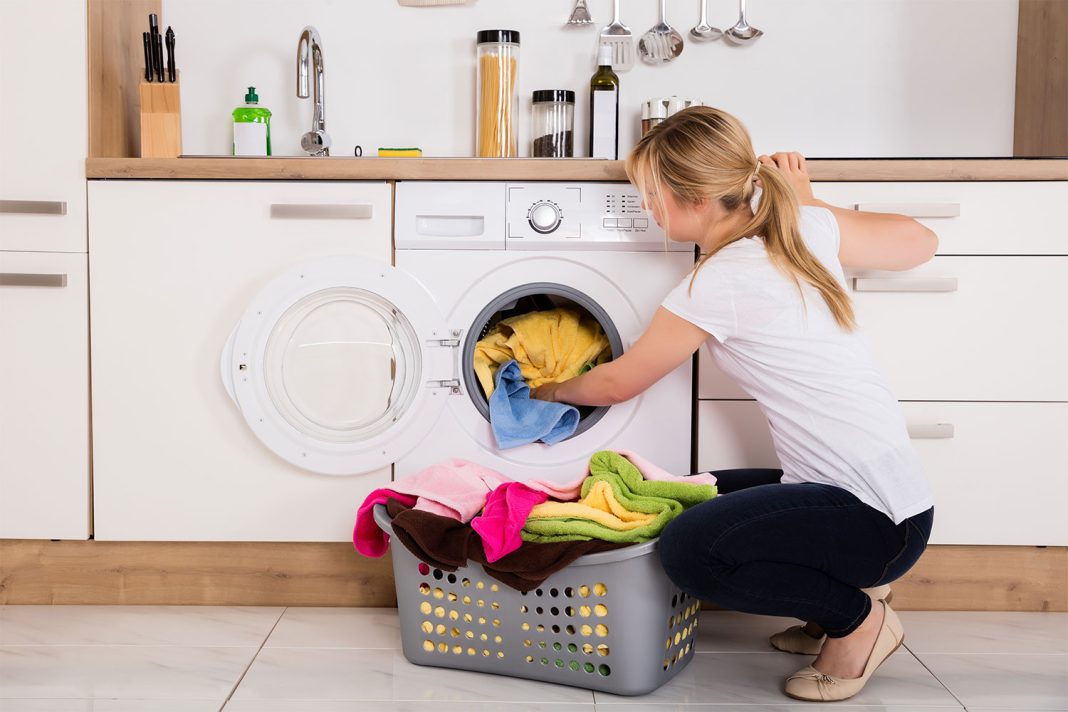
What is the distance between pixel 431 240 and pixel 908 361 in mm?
977

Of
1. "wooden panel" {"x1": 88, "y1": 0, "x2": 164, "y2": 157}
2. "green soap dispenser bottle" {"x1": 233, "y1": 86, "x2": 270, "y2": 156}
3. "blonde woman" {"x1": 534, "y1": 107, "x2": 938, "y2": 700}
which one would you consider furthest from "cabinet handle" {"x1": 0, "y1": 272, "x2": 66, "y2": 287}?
"blonde woman" {"x1": 534, "y1": 107, "x2": 938, "y2": 700}

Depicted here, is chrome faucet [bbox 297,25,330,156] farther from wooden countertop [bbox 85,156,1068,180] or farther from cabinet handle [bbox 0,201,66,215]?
cabinet handle [bbox 0,201,66,215]

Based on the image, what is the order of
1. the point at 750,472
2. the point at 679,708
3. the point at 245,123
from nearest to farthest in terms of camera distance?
the point at 679,708 → the point at 750,472 → the point at 245,123

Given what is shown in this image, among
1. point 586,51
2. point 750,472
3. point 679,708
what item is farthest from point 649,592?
point 586,51

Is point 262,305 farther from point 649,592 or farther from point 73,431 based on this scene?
point 649,592

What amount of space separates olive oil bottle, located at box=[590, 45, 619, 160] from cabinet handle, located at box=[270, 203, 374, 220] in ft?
2.52

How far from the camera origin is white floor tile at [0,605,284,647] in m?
1.81

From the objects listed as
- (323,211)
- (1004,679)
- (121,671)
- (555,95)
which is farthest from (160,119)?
(1004,679)

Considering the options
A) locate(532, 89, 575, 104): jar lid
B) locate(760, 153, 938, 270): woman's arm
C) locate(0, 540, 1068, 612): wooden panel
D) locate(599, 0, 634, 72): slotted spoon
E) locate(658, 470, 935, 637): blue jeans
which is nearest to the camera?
locate(658, 470, 935, 637): blue jeans

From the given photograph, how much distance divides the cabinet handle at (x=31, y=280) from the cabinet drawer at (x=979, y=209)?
4.95ft

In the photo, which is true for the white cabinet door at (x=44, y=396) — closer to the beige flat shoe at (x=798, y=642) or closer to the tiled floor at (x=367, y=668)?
the tiled floor at (x=367, y=668)

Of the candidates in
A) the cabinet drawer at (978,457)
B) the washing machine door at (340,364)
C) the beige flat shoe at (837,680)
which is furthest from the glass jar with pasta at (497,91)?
the beige flat shoe at (837,680)

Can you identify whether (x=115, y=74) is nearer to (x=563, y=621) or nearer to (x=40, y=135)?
(x=40, y=135)

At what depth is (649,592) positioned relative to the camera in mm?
1547
